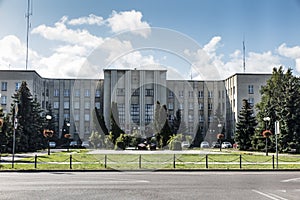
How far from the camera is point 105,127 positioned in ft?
205

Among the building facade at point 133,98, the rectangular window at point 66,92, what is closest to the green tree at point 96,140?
the building facade at point 133,98

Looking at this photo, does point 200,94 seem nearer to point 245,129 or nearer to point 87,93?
point 245,129

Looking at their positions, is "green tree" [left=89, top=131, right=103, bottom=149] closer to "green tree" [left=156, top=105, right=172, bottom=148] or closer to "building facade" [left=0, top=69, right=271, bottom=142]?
"building facade" [left=0, top=69, right=271, bottom=142]

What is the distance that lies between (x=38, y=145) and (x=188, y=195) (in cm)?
5289

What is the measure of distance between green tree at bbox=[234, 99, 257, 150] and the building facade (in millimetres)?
4246

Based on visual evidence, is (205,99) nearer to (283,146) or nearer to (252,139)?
(252,139)

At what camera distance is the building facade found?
2616 inches

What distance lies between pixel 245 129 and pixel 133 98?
63.1ft

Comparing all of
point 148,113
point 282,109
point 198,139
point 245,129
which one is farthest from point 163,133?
point 198,139

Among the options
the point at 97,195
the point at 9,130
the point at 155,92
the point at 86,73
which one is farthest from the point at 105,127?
the point at 97,195

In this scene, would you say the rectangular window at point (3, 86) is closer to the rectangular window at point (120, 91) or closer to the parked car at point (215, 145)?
the rectangular window at point (120, 91)

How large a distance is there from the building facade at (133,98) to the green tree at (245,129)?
4246 mm

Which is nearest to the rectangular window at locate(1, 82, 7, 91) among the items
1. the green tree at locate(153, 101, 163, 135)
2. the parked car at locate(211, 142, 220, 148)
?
the green tree at locate(153, 101, 163, 135)

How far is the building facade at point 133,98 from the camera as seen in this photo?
66438 millimetres
